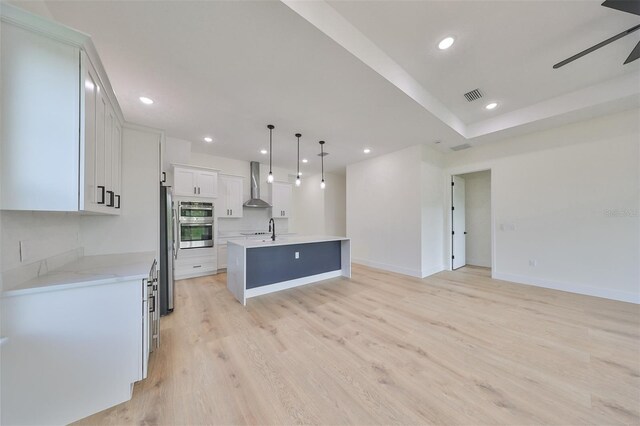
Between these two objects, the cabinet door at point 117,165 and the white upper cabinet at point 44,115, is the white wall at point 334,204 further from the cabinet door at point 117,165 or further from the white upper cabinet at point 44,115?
the white upper cabinet at point 44,115

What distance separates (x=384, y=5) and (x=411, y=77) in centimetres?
118

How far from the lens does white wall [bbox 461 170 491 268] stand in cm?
561

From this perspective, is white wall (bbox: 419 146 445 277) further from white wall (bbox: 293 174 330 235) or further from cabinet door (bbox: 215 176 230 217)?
cabinet door (bbox: 215 176 230 217)

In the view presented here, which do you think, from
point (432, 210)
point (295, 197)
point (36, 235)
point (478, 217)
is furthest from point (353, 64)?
point (295, 197)

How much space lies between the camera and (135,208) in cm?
253

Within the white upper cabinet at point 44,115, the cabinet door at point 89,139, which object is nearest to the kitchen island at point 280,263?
the cabinet door at point 89,139

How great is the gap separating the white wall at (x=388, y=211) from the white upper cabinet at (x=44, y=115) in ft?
16.2

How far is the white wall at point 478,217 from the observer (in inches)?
221

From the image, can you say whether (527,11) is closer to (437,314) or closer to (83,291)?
(437,314)

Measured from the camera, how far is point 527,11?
1.96m

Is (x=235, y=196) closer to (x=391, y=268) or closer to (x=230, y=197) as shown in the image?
(x=230, y=197)

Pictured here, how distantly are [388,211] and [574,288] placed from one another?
3.40 meters

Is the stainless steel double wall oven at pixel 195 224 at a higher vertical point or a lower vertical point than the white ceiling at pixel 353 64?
lower

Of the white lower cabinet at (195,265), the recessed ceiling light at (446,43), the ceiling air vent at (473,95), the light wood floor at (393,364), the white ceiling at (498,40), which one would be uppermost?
the white ceiling at (498,40)
